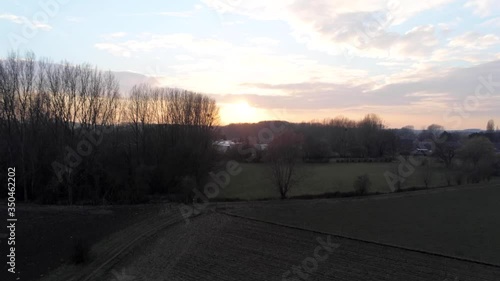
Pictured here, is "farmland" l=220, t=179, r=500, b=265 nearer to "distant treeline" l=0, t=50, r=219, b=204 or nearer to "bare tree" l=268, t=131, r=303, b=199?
"bare tree" l=268, t=131, r=303, b=199

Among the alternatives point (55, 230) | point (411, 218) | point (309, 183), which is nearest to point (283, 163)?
point (309, 183)

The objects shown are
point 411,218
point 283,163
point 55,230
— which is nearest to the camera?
point 55,230

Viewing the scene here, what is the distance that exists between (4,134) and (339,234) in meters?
33.5

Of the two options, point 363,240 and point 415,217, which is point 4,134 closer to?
point 363,240

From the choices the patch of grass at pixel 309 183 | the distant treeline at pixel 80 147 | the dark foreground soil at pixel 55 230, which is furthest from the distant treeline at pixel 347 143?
the dark foreground soil at pixel 55 230

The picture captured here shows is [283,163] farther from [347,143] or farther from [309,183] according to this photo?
[347,143]

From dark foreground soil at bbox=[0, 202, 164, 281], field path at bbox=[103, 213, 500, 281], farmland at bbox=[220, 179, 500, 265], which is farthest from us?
farmland at bbox=[220, 179, 500, 265]

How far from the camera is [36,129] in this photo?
37.5m

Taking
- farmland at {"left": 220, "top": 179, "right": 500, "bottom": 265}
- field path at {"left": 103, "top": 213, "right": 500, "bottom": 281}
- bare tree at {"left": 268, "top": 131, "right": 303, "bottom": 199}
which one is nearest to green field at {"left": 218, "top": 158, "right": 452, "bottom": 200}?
bare tree at {"left": 268, "top": 131, "right": 303, "bottom": 199}

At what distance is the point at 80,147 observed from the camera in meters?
37.2

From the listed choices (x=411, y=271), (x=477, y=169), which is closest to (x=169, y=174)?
(x=411, y=271)

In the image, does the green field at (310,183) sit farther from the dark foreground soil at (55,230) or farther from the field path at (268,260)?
the field path at (268,260)

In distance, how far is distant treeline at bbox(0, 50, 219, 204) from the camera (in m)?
35.1

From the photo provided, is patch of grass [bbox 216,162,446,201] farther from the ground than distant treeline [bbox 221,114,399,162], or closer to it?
closer to it
